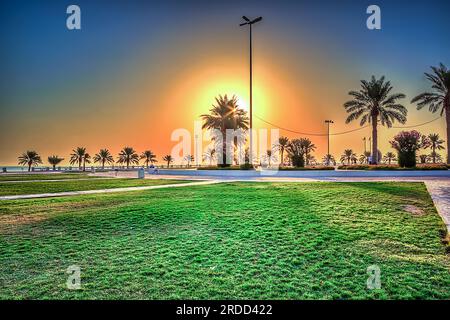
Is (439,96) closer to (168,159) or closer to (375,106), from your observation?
(375,106)

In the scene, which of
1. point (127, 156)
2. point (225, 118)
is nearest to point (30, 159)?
point (127, 156)

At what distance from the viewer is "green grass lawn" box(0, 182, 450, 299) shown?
4262 millimetres

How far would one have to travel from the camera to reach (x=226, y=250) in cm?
588

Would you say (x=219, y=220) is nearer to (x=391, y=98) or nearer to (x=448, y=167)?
(x=448, y=167)

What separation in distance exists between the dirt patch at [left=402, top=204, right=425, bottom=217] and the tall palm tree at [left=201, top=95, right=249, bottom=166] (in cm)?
2600

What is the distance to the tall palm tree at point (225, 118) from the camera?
1391 inches

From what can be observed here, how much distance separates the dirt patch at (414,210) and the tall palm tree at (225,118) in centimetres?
2600

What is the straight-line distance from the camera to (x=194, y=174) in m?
30.2

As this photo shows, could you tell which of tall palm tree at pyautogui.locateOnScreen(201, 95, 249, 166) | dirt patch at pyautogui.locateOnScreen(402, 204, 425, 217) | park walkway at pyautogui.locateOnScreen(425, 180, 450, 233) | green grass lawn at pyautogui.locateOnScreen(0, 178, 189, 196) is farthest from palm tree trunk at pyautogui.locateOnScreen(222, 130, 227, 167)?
dirt patch at pyautogui.locateOnScreen(402, 204, 425, 217)

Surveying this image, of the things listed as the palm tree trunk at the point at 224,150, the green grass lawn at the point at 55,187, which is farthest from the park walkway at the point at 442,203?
the palm tree trunk at the point at 224,150

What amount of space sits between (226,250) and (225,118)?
99.5 feet

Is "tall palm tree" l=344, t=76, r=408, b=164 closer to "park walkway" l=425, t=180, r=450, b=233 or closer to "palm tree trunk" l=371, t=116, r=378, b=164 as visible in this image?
"palm tree trunk" l=371, t=116, r=378, b=164
